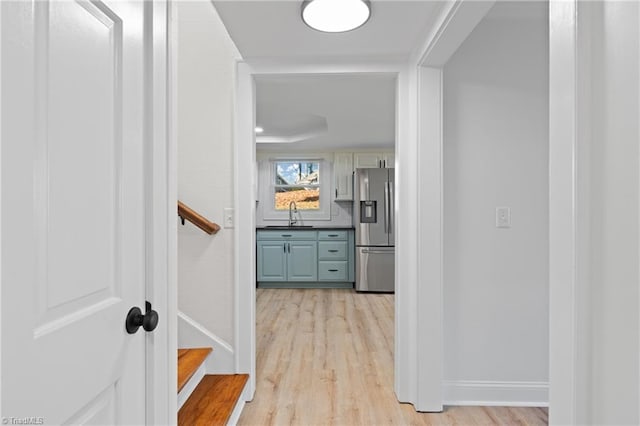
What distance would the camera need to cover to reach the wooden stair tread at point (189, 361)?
1902 mm

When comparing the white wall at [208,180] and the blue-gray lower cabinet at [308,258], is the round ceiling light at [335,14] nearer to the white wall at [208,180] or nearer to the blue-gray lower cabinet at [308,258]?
the white wall at [208,180]

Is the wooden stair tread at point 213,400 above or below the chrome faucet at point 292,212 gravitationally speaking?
below

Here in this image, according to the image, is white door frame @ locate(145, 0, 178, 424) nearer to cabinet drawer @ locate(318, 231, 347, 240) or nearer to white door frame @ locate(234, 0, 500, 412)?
white door frame @ locate(234, 0, 500, 412)

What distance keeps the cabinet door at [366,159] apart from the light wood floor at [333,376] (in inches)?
95.9

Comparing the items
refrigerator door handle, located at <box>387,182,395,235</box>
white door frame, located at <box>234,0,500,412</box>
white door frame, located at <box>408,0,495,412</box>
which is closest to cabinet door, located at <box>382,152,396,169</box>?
refrigerator door handle, located at <box>387,182,395,235</box>

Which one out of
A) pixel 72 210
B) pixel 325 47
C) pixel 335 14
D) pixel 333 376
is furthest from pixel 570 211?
pixel 333 376

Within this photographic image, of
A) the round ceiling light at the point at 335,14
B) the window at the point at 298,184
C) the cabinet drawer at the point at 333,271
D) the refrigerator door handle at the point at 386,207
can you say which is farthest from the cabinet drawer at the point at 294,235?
the round ceiling light at the point at 335,14

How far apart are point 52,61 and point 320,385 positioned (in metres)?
2.35

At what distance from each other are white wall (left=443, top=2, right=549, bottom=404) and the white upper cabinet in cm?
362

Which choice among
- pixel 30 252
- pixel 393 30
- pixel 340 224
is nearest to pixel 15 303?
pixel 30 252

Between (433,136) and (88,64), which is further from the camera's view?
(433,136)

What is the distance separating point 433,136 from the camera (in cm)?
220

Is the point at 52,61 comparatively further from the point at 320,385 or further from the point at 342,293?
the point at 342,293

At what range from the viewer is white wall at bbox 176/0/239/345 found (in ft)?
7.77
